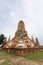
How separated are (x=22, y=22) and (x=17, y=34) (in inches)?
156

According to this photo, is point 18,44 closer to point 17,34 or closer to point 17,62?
point 17,34

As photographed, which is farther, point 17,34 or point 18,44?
point 17,34

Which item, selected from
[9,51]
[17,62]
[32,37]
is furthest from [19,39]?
[17,62]

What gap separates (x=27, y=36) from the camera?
119ft

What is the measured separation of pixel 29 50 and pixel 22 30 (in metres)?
9.07

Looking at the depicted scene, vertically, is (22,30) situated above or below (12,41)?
above

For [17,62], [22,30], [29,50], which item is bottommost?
[17,62]

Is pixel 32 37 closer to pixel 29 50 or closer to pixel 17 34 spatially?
pixel 17 34

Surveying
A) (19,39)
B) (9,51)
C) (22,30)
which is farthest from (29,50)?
(22,30)

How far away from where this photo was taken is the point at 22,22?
38.3 metres

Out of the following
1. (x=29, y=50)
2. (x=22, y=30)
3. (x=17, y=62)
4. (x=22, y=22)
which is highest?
(x=22, y=22)

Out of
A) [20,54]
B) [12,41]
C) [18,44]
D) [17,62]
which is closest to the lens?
[17,62]

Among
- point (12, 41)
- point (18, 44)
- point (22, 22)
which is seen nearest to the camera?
point (18, 44)

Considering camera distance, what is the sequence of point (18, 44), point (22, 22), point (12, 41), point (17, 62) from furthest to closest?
point (22, 22) < point (12, 41) < point (18, 44) < point (17, 62)
